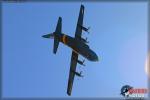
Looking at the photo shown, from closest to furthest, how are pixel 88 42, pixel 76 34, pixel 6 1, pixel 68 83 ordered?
1. pixel 6 1
2. pixel 88 42
3. pixel 76 34
4. pixel 68 83

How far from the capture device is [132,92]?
249 feet

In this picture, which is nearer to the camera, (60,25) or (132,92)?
(132,92)

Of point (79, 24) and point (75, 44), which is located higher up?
point (79, 24)

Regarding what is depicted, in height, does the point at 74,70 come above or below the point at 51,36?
below

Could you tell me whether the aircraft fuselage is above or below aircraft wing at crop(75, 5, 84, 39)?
below

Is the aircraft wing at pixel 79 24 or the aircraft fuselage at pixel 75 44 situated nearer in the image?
the aircraft fuselage at pixel 75 44

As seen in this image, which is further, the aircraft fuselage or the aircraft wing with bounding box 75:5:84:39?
the aircraft wing with bounding box 75:5:84:39

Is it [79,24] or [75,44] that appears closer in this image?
[75,44]

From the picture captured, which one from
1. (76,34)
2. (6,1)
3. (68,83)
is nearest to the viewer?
(6,1)

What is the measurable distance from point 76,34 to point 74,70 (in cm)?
1217

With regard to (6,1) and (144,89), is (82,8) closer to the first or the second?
(6,1)

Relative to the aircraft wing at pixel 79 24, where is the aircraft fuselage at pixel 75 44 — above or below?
below

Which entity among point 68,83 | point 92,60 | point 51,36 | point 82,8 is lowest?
point 68,83

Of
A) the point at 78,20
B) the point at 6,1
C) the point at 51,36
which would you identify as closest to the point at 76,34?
the point at 78,20
